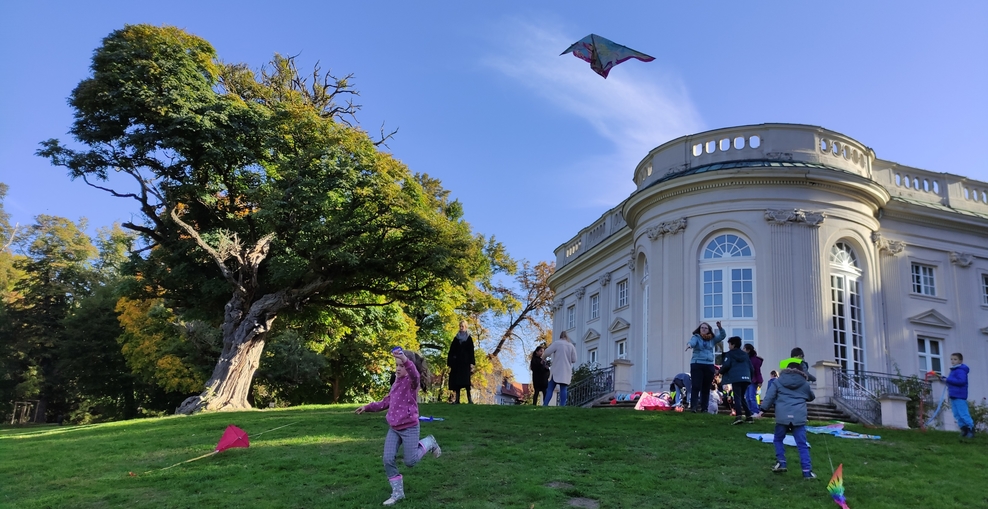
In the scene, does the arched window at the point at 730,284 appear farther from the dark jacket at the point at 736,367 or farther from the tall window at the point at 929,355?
the dark jacket at the point at 736,367

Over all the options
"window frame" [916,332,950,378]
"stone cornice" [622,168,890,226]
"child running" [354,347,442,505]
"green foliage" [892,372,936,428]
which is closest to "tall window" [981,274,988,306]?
"window frame" [916,332,950,378]

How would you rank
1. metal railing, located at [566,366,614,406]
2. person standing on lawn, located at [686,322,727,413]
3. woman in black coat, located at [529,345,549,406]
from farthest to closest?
metal railing, located at [566,366,614,406]
woman in black coat, located at [529,345,549,406]
person standing on lawn, located at [686,322,727,413]

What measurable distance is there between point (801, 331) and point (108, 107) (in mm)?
21332

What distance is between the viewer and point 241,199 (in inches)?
940

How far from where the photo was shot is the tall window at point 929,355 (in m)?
24.2

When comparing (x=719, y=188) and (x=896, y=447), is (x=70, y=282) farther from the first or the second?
(x=896, y=447)

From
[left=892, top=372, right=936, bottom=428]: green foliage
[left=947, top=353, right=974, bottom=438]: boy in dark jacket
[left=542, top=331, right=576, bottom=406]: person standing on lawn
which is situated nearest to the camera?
[left=947, top=353, right=974, bottom=438]: boy in dark jacket

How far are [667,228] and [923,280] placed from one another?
934 cm

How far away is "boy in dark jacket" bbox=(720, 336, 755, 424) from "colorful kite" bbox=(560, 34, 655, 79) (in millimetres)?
5494

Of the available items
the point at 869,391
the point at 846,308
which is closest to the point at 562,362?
the point at 869,391

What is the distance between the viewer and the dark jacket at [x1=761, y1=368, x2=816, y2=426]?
9.15 metres

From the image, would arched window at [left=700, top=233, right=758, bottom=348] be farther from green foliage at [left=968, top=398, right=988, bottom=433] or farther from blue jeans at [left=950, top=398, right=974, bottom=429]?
blue jeans at [left=950, top=398, right=974, bottom=429]

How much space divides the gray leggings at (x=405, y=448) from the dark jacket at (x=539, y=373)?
11432 mm

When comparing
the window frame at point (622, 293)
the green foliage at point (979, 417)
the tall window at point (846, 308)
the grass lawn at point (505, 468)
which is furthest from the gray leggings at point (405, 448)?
the window frame at point (622, 293)
